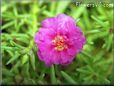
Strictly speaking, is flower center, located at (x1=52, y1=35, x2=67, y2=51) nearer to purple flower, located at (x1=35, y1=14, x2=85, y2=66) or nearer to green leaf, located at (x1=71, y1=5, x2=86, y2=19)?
purple flower, located at (x1=35, y1=14, x2=85, y2=66)

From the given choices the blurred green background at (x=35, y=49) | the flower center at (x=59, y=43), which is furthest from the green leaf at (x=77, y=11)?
the flower center at (x=59, y=43)

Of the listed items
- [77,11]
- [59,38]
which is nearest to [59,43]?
[59,38]

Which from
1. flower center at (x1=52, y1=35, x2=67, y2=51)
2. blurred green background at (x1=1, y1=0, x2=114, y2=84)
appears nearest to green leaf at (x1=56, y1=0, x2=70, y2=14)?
blurred green background at (x1=1, y1=0, x2=114, y2=84)

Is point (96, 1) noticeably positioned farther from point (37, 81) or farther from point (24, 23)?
point (24, 23)

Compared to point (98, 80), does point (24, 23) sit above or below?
above

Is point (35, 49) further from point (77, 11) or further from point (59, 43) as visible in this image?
point (77, 11)

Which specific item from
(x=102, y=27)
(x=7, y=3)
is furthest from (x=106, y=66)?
(x=7, y=3)
